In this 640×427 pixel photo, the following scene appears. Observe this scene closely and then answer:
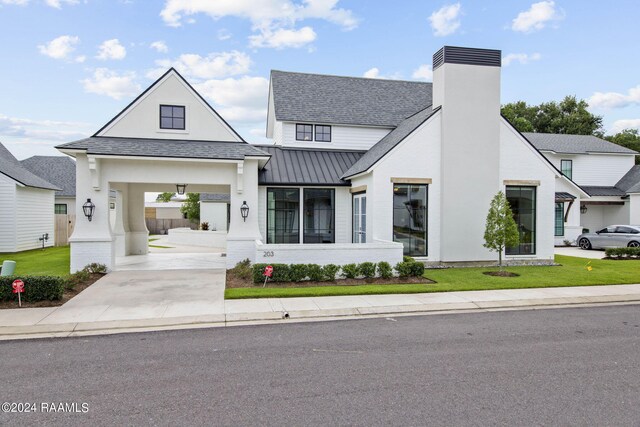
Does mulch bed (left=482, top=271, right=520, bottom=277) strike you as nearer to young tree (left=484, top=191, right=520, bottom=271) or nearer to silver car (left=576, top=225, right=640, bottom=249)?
young tree (left=484, top=191, right=520, bottom=271)

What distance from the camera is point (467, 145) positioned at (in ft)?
55.6

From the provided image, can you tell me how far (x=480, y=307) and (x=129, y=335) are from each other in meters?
8.23

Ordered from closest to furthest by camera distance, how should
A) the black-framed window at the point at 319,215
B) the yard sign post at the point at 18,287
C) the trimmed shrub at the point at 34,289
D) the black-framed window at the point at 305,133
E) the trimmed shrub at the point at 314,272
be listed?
the yard sign post at the point at 18,287 → the trimmed shrub at the point at 34,289 → the trimmed shrub at the point at 314,272 → the black-framed window at the point at 319,215 → the black-framed window at the point at 305,133

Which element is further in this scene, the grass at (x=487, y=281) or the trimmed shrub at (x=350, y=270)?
the trimmed shrub at (x=350, y=270)

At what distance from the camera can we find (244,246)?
16.0 metres

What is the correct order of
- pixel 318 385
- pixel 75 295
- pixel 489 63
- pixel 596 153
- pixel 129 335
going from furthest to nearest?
pixel 596 153
pixel 489 63
pixel 75 295
pixel 129 335
pixel 318 385

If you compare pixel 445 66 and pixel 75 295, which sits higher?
pixel 445 66

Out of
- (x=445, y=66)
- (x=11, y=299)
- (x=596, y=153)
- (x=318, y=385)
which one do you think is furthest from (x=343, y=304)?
(x=596, y=153)

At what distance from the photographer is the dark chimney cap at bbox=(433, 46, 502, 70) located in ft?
55.6

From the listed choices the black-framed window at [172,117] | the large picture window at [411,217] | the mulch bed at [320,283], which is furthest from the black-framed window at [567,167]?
the black-framed window at [172,117]

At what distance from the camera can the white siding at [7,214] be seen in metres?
21.6

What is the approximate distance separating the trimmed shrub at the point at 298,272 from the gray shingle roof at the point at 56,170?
25887 millimetres

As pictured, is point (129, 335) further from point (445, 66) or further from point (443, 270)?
point (445, 66)

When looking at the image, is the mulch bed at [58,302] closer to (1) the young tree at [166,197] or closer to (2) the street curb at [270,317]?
(2) the street curb at [270,317]
